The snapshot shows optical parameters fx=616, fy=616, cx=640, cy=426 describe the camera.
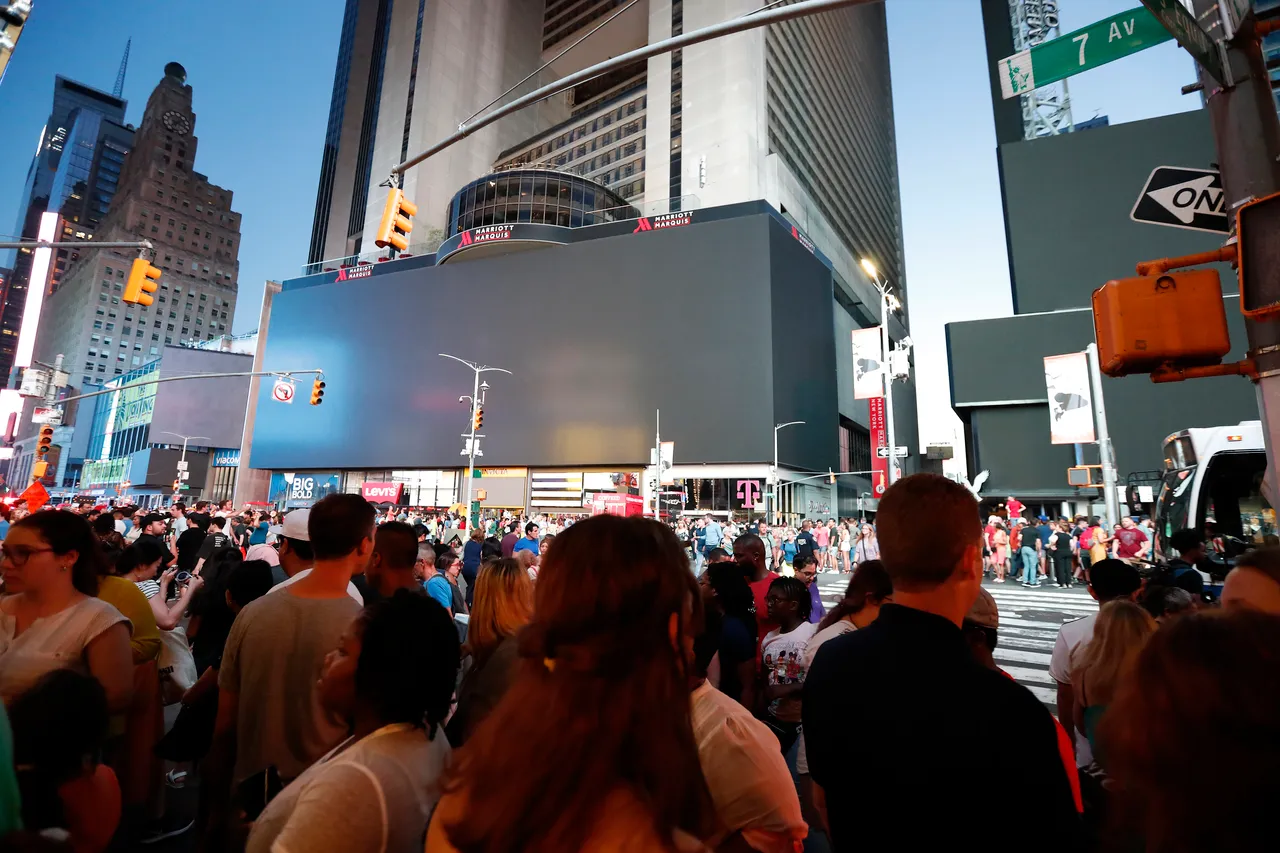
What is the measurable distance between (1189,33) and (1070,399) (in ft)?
59.0

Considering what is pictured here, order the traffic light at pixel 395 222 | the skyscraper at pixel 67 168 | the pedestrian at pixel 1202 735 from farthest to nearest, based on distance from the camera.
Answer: the skyscraper at pixel 67 168, the traffic light at pixel 395 222, the pedestrian at pixel 1202 735

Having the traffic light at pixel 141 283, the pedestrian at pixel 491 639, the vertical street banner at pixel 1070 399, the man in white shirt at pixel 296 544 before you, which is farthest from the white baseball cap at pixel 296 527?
the vertical street banner at pixel 1070 399

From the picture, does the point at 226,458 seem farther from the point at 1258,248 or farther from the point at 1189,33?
the point at 1258,248

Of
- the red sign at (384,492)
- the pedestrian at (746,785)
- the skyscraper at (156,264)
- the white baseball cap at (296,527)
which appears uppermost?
the skyscraper at (156,264)

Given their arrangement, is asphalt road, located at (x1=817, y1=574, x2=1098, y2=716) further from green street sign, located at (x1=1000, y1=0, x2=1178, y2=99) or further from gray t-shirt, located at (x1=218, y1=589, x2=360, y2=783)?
gray t-shirt, located at (x1=218, y1=589, x2=360, y2=783)

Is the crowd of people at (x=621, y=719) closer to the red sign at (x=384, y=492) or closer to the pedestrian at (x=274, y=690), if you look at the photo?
the pedestrian at (x=274, y=690)

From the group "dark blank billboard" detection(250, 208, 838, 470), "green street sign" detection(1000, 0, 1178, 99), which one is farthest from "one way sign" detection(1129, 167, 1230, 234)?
"dark blank billboard" detection(250, 208, 838, 470)

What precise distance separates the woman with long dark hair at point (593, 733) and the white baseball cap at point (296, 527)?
3.70m

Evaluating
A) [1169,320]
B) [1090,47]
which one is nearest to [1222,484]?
[1090,47]

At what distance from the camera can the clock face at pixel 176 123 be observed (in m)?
126

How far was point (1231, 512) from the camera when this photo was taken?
34.2ft

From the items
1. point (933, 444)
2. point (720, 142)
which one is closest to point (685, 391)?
point (720, 142)

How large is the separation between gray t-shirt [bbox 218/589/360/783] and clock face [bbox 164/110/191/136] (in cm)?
16573

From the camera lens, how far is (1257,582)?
285cm
